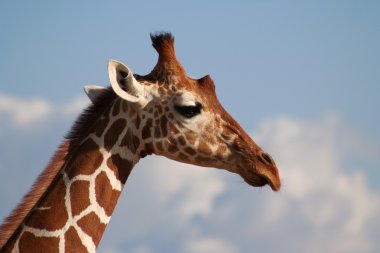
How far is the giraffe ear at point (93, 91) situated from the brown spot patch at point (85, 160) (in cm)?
83

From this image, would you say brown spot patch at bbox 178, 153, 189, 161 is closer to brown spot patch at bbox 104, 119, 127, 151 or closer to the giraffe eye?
the giraffe eye

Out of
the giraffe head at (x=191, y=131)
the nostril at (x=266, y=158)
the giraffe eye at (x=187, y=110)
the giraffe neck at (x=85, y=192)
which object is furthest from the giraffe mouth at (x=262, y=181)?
the giraffe neck at (x=85, y=192)

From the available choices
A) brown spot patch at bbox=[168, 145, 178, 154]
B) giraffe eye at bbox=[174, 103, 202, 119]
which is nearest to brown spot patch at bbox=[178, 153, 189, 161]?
brown spot patch at bbox=[168, 145, 178, 154]

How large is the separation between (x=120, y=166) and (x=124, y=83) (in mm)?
1133

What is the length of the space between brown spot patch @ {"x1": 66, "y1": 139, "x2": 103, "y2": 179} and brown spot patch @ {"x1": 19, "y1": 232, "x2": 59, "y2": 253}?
3.00ft

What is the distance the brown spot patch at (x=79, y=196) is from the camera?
9.96 meters

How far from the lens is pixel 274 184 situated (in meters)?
10.8

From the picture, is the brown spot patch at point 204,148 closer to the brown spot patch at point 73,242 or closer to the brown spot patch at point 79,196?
the brown spot patch at point 79,196

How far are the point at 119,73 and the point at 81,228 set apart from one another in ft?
7.10

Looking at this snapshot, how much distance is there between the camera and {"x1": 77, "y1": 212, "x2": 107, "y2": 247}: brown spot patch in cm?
998

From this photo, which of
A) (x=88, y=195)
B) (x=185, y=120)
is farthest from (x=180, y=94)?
(x=88, y=195)

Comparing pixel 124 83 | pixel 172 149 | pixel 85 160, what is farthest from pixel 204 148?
pixel 85 160

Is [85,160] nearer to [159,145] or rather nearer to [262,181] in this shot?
[159,145]

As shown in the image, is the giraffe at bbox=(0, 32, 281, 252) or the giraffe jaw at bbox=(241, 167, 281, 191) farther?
the giraffe jaw at bbox=(241, 167, 281, 191)
